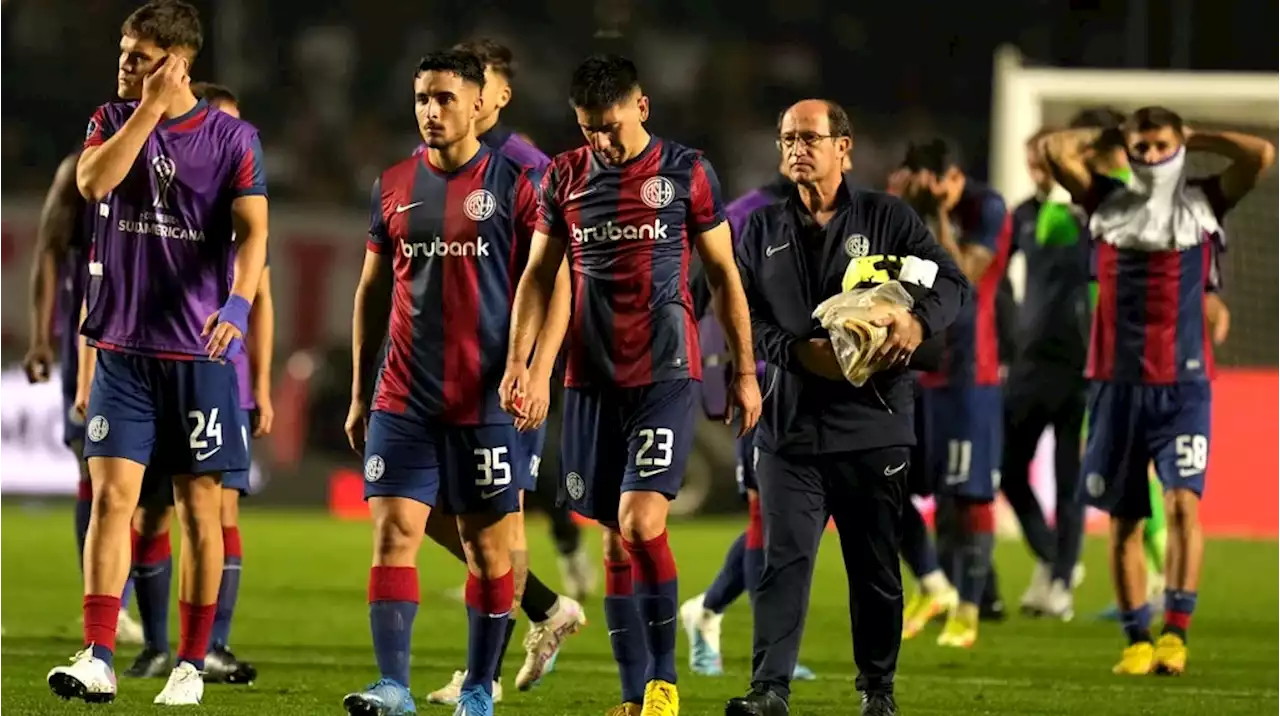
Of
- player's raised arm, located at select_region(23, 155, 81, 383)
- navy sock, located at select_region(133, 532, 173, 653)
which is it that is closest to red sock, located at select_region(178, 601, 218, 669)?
navy sock, located at select_region(133, 532, 173, 653)

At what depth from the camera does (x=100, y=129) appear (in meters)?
7.71

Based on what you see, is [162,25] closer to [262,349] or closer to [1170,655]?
[262,349]

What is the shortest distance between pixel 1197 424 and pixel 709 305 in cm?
202

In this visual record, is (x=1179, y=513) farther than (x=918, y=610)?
No

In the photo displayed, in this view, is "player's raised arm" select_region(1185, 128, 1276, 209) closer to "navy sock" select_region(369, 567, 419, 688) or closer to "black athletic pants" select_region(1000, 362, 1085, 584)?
"black athletic pants" select_region(1000, 362, 1085, 584)

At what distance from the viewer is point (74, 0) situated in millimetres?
22906

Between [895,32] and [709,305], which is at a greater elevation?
[895,32]

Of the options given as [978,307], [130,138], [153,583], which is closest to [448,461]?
[130,138]

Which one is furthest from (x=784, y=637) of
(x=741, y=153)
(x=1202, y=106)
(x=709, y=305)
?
(x=741, y=153)

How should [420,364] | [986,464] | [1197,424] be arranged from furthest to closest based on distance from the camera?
1. [986,464]
2. [1197,424]
3. [420,364]

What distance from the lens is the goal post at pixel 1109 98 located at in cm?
1725

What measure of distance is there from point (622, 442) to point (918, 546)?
3.96 meters

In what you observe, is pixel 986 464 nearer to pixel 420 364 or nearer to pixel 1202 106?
pixel 420 364

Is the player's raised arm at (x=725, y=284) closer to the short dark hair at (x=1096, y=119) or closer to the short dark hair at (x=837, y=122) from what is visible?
the short dark hair at (x=837, y=122)
